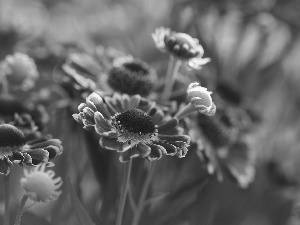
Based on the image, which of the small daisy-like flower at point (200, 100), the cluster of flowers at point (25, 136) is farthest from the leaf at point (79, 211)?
the small daisy-like flower at point (200, 100)

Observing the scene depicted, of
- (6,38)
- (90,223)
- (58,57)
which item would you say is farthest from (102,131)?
(6,38)

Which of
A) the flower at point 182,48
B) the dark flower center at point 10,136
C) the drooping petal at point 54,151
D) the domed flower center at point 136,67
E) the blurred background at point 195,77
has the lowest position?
the blurred background at point 195,77

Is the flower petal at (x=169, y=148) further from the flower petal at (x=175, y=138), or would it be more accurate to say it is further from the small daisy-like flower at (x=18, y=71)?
the small daisy-like flower at (x=18, y=71)

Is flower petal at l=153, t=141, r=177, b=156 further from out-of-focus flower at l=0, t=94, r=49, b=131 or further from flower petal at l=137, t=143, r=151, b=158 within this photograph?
Answer: out-of-focus flower at l=0, t=94, r=49, b=131

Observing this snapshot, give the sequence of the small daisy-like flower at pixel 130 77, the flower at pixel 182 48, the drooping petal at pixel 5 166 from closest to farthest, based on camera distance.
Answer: the drooping petal at pixel 5 166
the flower at pixel 182 48
the small daisy-like flower at pixel 130 77

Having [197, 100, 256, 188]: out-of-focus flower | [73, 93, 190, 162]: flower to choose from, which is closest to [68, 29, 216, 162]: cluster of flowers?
[73, 93, 190, 162]: flower
